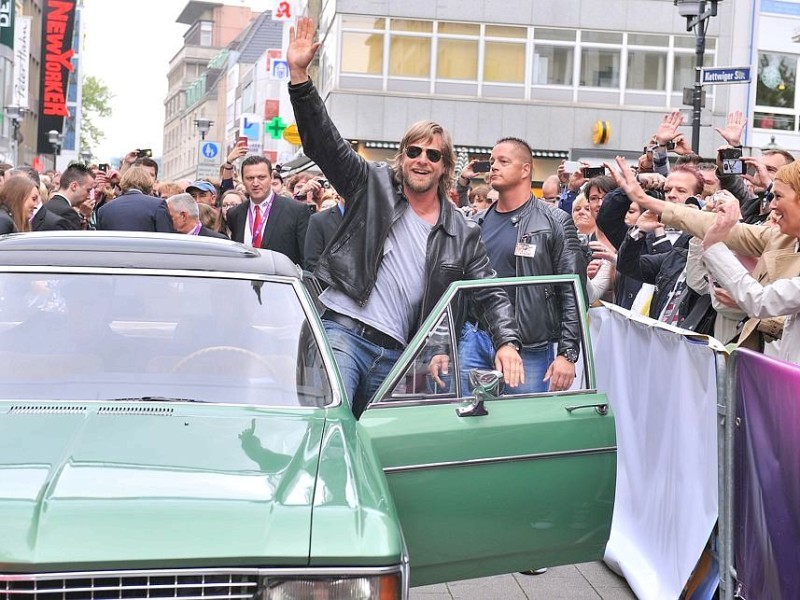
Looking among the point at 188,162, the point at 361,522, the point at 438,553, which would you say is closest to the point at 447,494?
the point at 438,553

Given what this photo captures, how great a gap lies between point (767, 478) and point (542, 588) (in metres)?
1.78

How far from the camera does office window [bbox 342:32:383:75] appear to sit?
123ft

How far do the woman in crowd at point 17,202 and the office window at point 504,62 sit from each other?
97.8 ft

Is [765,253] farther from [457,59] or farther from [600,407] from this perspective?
[457,59]

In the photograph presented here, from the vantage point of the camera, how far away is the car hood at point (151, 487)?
3121mm

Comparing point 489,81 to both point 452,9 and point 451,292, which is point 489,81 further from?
point 451,292

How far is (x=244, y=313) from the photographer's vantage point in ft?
15.1

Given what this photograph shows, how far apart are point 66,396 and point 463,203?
10.5 m

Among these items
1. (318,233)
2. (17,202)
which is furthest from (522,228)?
(17,202)

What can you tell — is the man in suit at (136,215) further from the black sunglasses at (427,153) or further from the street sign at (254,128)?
the street sign at (254,128)

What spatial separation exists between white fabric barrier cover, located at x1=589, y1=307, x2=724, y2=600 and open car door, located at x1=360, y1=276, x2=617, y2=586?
19.7 inches

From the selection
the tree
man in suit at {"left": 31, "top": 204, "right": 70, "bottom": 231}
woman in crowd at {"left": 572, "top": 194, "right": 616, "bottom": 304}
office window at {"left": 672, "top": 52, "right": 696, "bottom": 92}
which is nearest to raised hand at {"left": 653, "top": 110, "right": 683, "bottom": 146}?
woman in crowd at {"left": 572, "top": 194, "right": 616, "bottom": 304}

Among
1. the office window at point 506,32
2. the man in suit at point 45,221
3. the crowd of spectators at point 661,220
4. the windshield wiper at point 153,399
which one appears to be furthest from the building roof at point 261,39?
the windshield wiper at point 153,399

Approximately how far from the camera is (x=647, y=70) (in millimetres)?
38969
